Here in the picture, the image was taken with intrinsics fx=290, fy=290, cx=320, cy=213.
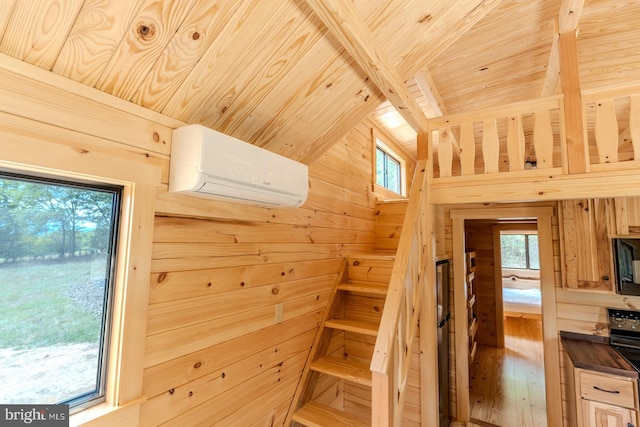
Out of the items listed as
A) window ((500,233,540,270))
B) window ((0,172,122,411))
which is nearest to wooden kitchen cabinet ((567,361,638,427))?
window ((0,172,122,411))


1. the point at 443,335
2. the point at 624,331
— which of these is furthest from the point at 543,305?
the point at 443,335

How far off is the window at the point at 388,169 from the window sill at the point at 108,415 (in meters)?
3.20

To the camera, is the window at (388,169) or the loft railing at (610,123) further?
the window at (388,169)

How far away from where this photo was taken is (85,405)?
102 cm

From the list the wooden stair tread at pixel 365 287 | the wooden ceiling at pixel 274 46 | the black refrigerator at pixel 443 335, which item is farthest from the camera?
the black refrigerator at pixel 443 335

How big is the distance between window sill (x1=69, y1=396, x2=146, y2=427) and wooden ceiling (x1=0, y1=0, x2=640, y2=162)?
1.12m

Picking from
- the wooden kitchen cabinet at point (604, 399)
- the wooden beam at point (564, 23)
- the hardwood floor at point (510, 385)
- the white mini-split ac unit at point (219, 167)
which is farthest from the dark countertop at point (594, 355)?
the white mini-split ac unit at point (219, 167)

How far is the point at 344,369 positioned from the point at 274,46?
2006 millimetres

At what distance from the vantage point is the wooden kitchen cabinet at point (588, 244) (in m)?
2.37

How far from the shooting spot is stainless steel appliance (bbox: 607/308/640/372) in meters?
2.31

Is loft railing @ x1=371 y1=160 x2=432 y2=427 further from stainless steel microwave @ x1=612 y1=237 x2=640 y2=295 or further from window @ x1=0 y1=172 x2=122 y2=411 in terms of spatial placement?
stainless steel microwave @ x1=612 y1=237 x2=640 y2=295

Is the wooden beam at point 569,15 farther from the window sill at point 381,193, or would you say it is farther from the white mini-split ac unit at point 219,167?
the white mini-split ac unit at point 219,167

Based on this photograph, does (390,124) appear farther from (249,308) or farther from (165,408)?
(165,408)

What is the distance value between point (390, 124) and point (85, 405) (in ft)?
12.0
